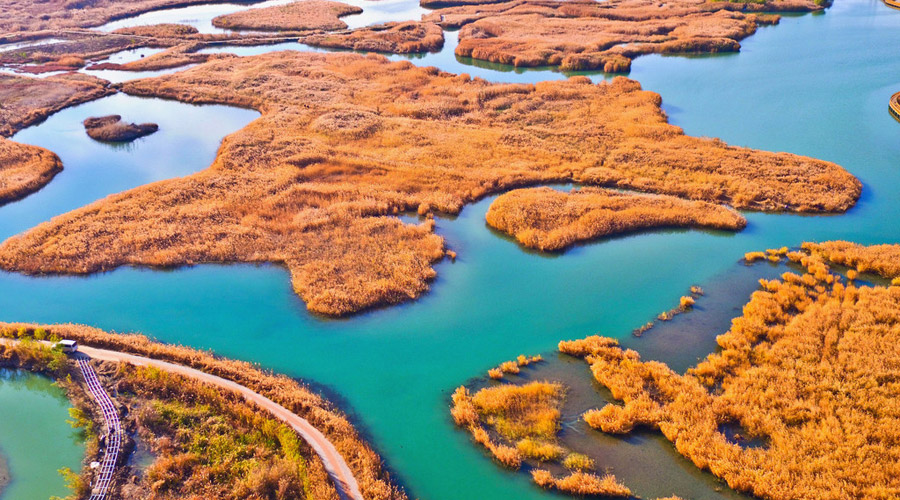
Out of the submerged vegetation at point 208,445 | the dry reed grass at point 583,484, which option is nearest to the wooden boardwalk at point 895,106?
the dry reed grass at point 583,484

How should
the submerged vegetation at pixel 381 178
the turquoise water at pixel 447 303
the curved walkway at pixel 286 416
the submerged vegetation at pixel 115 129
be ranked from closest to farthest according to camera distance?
the curved walkway at pixel 286 416 → the turquoise water at pixel 447 303 → the submerged vegetation at pixel 381 178 → the submerged vegetation at pixel 115 129

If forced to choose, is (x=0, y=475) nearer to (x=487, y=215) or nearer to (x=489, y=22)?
(x=487, y=215)

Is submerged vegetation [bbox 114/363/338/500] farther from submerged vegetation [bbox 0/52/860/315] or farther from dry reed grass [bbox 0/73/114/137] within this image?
dry reed grass [bbox 0/73/114/137]

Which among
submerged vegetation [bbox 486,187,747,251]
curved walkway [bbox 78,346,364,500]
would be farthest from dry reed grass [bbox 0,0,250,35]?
submerged vegetation [bbox 486,187,747,251]

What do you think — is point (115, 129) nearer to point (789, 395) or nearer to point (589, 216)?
point (589, 216)

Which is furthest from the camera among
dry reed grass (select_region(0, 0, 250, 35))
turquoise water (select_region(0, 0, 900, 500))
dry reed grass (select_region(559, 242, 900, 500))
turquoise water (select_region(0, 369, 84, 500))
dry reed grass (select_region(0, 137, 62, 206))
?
dry reed grass (select_region(0, 0, 250, 35))

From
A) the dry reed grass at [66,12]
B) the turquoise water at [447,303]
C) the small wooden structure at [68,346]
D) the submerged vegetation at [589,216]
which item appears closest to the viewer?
the turquoise water at [447,303]

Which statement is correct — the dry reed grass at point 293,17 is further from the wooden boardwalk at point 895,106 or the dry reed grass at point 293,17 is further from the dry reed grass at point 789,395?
the dry reed grass at point 789,395

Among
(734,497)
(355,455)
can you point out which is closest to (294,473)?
(355,455)
